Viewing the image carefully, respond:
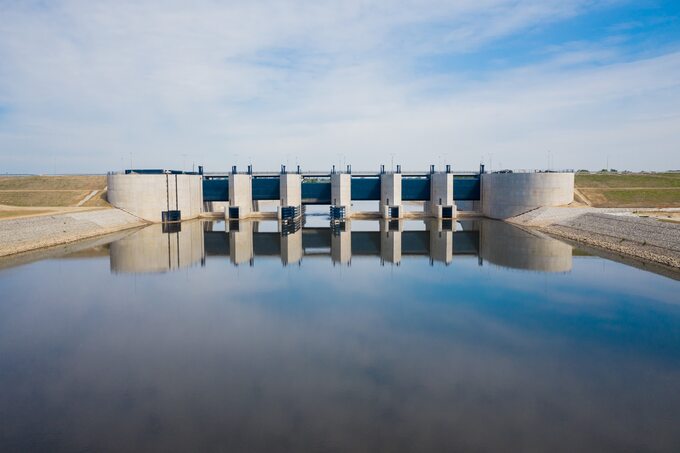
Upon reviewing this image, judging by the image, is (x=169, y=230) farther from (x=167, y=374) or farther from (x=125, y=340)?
(x=167, y=374)

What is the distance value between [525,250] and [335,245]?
58.1 ft

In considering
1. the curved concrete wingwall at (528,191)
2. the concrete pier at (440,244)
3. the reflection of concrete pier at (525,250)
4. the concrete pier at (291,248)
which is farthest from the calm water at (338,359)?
the curved concrete wingwall at (528,191)

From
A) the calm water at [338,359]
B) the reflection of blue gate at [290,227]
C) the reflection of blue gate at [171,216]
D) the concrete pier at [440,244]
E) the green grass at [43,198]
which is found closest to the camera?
the calm water at [338,359]

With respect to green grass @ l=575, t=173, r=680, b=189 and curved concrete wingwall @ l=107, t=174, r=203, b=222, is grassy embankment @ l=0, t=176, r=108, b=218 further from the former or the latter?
green grass @ l=575, t=173, r=680, b=189

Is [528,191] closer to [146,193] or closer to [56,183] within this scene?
[146,193]

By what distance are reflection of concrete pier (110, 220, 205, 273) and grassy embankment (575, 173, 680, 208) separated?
52324mm

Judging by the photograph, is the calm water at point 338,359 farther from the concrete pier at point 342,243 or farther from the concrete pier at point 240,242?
the concrete pier at point 240,242

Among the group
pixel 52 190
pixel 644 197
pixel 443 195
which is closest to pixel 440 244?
Result: pixel 443 195

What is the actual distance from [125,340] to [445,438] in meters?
13.7

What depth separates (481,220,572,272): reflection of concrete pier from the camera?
3391 centimetres

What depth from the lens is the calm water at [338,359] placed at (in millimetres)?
11859

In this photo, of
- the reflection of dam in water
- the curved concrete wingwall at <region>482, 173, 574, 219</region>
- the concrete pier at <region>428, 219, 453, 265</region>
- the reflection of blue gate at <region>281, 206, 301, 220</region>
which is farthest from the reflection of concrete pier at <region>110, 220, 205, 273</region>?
the curved concrete wingwall at <region>482, 173, 574, 219</region>

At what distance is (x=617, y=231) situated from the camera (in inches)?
1614

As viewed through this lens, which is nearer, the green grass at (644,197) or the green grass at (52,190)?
the green grass at (644,197)
